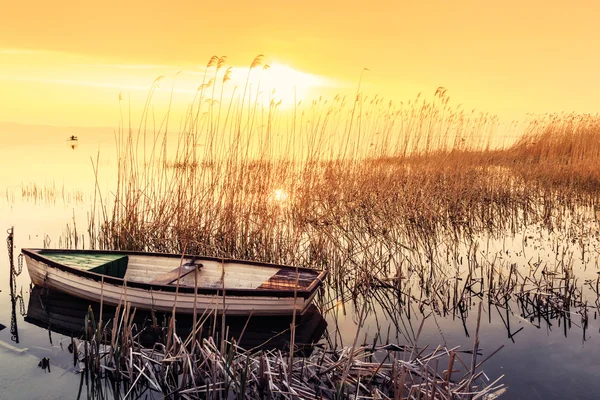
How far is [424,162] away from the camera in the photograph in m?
11.5

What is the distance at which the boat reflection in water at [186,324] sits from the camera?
205 inches

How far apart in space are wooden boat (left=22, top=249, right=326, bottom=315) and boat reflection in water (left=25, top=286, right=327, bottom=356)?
17 centimetres

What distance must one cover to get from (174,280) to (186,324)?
598 mm

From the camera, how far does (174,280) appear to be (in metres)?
6.11

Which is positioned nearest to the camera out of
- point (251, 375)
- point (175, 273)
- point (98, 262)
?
point (251, 375)

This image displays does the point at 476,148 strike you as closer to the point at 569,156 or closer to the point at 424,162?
the point at 424,162

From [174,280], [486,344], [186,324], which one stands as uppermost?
[174,280]

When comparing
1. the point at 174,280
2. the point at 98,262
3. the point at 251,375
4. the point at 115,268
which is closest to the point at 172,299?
the point at 174,280

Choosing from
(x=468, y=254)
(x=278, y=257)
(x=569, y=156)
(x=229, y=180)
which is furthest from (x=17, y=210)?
(x=569, y=156)

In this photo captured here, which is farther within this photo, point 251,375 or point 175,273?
point 175,273

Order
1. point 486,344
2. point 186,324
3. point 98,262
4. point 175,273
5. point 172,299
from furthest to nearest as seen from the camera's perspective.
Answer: point 98,262, point 175,273, point 186,324, point 172,299, point 486,344

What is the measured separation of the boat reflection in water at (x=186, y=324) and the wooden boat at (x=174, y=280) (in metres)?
0.17

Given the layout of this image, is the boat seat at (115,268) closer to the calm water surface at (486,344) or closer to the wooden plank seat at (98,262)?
the wooden plank seat at (98,262)

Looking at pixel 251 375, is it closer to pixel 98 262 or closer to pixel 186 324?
pixel 186 324
